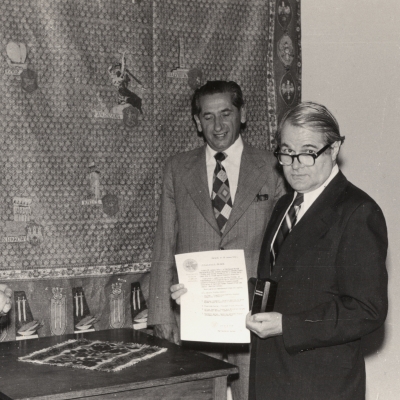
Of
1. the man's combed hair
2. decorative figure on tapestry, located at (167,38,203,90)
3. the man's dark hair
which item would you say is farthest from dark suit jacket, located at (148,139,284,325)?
the man's combed hair

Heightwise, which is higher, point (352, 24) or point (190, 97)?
point (352, 24)

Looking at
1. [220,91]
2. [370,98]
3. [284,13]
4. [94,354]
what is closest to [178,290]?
[94,354]

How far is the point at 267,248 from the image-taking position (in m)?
2.62

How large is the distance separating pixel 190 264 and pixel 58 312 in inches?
46.2

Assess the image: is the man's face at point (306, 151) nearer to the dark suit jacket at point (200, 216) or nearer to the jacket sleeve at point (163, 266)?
the dark suit jacket at point (200, 216)

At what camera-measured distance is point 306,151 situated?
240 cm

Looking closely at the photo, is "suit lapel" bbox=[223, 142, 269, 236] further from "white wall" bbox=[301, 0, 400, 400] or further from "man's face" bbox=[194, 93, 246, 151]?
"white wall" bbox=[301, 0, 400, 400]

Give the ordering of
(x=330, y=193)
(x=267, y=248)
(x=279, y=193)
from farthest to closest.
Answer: (x=279, y=193)
(x=267, y=248)
(x=330, y=193)

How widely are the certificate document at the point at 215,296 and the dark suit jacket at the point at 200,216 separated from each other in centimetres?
55

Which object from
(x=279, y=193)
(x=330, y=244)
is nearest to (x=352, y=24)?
(x=279, y=193)

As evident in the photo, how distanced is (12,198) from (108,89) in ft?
2.68

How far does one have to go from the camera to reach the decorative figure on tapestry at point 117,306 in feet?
12.4

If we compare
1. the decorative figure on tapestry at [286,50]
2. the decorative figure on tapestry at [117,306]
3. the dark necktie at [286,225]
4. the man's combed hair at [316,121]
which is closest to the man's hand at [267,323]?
the dark necktie at [286,225]

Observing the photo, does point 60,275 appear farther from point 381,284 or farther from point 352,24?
point 352,24
